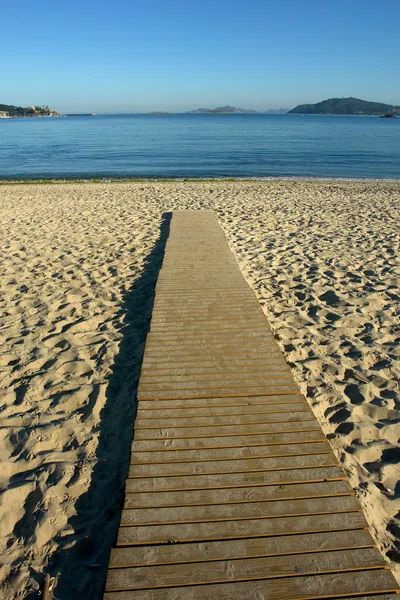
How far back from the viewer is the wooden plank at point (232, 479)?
292 centimetres

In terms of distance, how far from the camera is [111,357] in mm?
4891

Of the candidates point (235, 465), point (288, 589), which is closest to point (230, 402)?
point (235, 465)

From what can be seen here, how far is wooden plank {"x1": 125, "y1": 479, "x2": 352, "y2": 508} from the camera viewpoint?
281 cm

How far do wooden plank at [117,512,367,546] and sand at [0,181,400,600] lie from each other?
0.28 metres

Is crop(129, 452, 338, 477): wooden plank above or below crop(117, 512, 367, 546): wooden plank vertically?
above

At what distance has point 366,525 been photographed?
265 cm

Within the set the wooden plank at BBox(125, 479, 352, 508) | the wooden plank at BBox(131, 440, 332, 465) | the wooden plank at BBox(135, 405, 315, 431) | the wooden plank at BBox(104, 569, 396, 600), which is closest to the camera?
the wooden plank at BBox(104, 569, 396, 600)

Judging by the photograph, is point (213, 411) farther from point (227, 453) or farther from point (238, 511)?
point (238, 511)

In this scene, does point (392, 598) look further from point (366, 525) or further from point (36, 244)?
point (36, 244)

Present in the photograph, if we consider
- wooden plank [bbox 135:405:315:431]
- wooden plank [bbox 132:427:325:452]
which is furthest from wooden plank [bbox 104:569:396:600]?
wooden plank [bbox 135:405:315:431]

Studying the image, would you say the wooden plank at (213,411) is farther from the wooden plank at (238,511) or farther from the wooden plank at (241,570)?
the wooden plank at (241,570)

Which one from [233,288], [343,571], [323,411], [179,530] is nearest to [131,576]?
[179,530]

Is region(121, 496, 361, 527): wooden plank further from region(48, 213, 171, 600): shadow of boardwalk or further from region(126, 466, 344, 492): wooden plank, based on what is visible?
region(48, 213, 171, 600): shadow of boardwalk

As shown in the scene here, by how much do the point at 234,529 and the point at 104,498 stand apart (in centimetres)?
103
